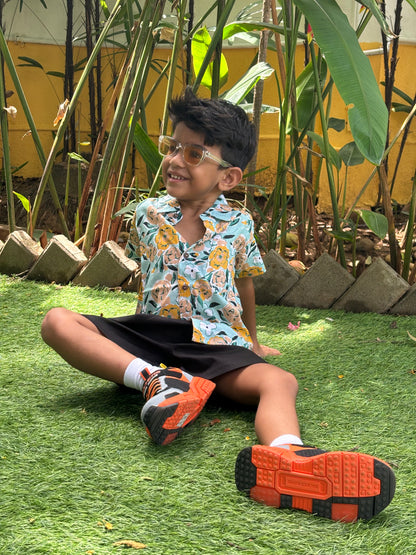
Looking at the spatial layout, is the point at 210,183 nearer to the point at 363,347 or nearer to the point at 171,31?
the point at 363,347

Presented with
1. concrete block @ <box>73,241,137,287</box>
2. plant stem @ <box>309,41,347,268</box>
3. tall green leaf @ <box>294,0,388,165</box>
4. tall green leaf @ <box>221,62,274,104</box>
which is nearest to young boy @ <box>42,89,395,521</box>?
tall green leaf @ <box>294,0,388,165</box>

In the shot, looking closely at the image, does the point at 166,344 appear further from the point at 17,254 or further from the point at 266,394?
the point at 17,254

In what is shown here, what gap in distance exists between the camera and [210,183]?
5.47 ft

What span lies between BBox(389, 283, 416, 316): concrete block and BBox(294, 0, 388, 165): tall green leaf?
0.91 m

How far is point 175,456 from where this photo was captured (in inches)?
49.6

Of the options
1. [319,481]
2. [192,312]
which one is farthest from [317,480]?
[192,312]

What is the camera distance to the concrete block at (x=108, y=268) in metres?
2.47

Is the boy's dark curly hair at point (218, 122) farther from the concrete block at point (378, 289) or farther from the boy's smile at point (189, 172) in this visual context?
the concrete block at point (378, 289)

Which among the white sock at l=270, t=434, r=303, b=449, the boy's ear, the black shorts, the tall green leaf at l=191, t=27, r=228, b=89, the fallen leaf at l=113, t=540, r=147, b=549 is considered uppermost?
the tall green leaf at l=191, t=27, r=228, b=89

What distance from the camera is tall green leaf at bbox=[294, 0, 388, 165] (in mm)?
1504

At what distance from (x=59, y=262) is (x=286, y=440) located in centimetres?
150

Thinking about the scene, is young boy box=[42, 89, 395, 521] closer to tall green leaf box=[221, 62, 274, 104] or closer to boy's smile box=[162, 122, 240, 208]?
boy's smile box=[162, 122, 240, 208]

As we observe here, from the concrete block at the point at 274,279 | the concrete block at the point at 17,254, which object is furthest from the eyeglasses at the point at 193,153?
the concrete block at the point at 17,254

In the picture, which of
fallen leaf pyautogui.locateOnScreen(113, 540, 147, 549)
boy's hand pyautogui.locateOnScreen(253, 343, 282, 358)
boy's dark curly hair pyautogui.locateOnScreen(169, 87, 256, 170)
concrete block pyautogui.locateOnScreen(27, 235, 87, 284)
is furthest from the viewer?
concrete block pyautogui.locateOnScreen(27, 235, 87, 284)
